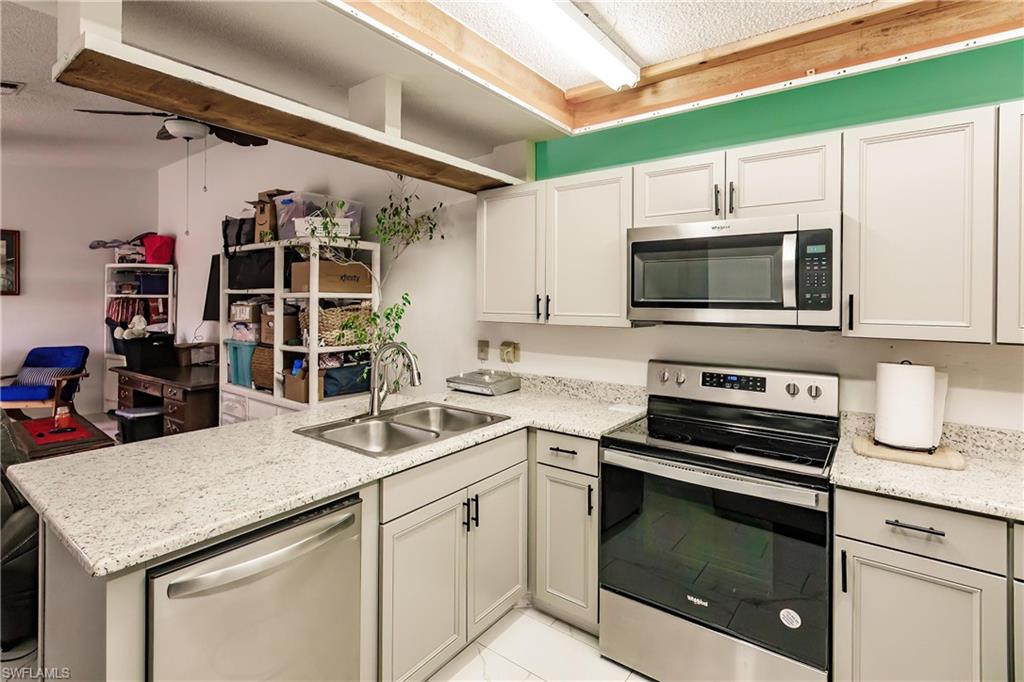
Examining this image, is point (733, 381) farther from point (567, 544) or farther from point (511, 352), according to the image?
point (511, 352)

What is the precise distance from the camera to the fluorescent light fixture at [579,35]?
1.67 m

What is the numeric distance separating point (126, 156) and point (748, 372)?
5.95 m

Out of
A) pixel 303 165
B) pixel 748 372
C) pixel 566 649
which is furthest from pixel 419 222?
pixel 566 649

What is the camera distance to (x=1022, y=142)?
5.14ft

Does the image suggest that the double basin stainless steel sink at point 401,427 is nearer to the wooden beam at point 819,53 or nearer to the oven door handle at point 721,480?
the oven door handle at point 721,480

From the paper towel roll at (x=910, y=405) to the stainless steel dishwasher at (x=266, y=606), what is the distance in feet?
6.01

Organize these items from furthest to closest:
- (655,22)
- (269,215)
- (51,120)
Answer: (51,120)
(269,215)
(655,22)

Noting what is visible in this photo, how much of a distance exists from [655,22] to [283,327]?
8.99 ft

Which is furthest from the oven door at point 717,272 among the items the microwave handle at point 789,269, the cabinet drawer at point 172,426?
the cabinet drawer at point 172,426

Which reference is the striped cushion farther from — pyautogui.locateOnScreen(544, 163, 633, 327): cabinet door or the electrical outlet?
pyautogui.locateOnScreen(544, 163, 633, 327): cabinet door

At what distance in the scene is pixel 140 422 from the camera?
4.34 meters

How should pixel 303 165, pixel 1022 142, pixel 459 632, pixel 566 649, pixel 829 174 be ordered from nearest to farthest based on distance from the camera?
pixel 1022 142, pixel 829 174, pixel 459 632, pixel 566 649, pixel 303 165

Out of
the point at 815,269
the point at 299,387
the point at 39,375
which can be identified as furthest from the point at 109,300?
the point at 815,269

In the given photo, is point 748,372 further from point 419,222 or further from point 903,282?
point 419,222
